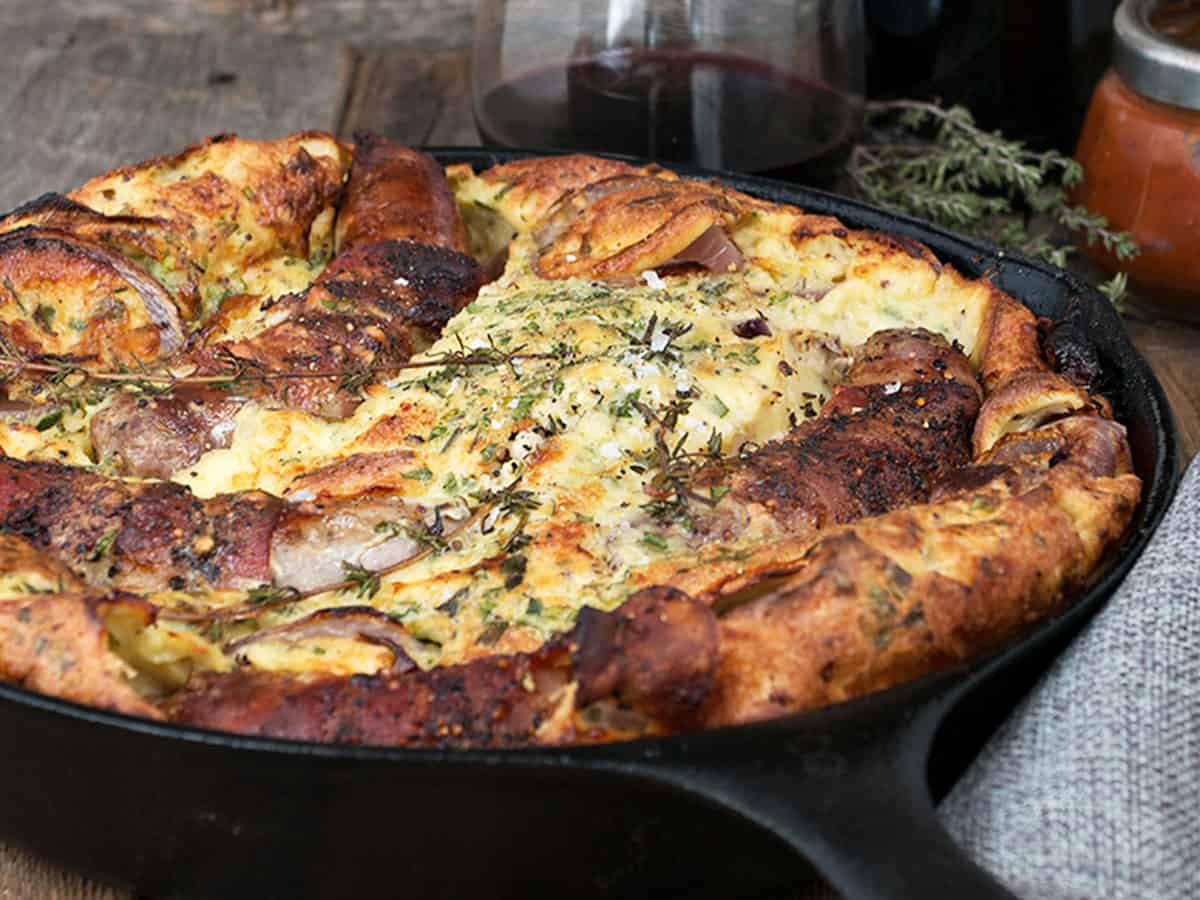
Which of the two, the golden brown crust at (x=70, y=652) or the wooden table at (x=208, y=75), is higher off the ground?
the golden brown crust at (x=70, y=652)

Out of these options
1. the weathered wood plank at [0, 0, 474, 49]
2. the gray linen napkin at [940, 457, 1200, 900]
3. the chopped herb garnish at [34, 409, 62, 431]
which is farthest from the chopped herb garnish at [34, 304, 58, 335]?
the weathered wood plank at [0, 0, 474, 49]

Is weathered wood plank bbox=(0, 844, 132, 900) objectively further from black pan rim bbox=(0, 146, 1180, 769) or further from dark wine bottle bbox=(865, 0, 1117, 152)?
dark wine bottle bbox=(865, 0, 1117, 152)

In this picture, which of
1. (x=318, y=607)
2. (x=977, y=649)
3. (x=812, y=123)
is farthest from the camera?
(x=812, y=123)

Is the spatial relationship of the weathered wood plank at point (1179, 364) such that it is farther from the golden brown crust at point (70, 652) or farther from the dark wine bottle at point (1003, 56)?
the golden brown crust at point (70, 652)

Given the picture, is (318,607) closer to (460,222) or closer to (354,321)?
(354,321)

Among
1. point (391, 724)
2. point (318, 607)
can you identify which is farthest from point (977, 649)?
point (318, 607)

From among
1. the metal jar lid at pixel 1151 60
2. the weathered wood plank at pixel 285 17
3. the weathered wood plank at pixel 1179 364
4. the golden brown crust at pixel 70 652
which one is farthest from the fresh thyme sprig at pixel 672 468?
the weathered wood plank at pixel 285 17
